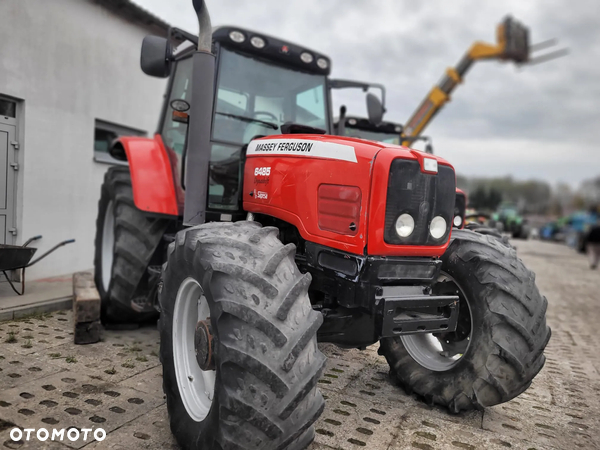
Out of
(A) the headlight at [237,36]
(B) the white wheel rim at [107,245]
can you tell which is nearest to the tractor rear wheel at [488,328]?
(A) the headlight at [237,36]

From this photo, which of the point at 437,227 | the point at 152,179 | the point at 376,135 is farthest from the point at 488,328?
the point at 376,135

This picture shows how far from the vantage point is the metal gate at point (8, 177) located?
526 cm

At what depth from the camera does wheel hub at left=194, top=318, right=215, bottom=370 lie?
7.61 ft

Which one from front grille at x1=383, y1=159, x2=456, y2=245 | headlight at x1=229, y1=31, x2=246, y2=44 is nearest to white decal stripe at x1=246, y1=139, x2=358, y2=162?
front grille at x1=383, y1=159, x2=456, y2=245

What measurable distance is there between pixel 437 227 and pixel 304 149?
85 cm

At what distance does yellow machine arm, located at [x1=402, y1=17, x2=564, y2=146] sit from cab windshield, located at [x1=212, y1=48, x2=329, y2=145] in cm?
950

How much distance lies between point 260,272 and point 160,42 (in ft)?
6.57

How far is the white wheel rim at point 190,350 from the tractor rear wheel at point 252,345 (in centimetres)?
11

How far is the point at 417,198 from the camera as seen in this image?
2523mm

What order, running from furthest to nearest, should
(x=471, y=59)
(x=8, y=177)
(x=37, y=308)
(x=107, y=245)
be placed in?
1. (x=471, y=59)
2. (x=8, y=177)
3. (x=107, y=245)
4. (x=37, y=308)

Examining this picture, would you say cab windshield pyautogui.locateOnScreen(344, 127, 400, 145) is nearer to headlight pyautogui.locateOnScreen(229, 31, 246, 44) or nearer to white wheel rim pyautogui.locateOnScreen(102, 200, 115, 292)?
white wheel rim pyautogui.locateOnScreen(102, 200, 115, 292)

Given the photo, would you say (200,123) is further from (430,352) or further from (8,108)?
(8,108)

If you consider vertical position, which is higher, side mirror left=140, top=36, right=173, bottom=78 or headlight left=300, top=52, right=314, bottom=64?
headlight left=300, top=52, right=314, bottom=64

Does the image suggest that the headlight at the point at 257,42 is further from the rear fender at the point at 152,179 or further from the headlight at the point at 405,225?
the headlight at the point at 405,225
